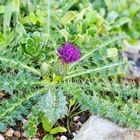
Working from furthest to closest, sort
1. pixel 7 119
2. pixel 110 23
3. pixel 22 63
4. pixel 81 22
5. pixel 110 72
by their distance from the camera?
pixel 110 23, pixel 81 22, pixel 110 72, pixel 22 63, pixel 7 119

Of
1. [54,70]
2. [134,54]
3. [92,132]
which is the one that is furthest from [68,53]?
[134,54]

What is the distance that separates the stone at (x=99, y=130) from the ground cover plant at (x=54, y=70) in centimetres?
4

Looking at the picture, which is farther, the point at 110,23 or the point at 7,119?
the point at 110,23

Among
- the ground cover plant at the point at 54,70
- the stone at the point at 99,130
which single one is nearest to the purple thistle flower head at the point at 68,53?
the ground cover plant at the point at 54,70

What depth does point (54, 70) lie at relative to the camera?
2230mm

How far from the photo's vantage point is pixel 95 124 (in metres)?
2.18

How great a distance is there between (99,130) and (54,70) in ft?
1.15

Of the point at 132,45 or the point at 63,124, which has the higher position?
the point at 132,45

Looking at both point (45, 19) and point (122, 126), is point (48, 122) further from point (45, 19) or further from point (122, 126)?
point (45, 19)

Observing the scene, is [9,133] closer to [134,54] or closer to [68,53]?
A: [68,53]

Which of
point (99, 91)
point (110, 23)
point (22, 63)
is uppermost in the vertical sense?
point (110, 23)

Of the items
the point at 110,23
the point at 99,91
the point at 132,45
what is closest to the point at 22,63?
the point at 99,91

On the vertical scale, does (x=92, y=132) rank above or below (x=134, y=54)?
below

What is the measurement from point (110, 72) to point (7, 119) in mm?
673
